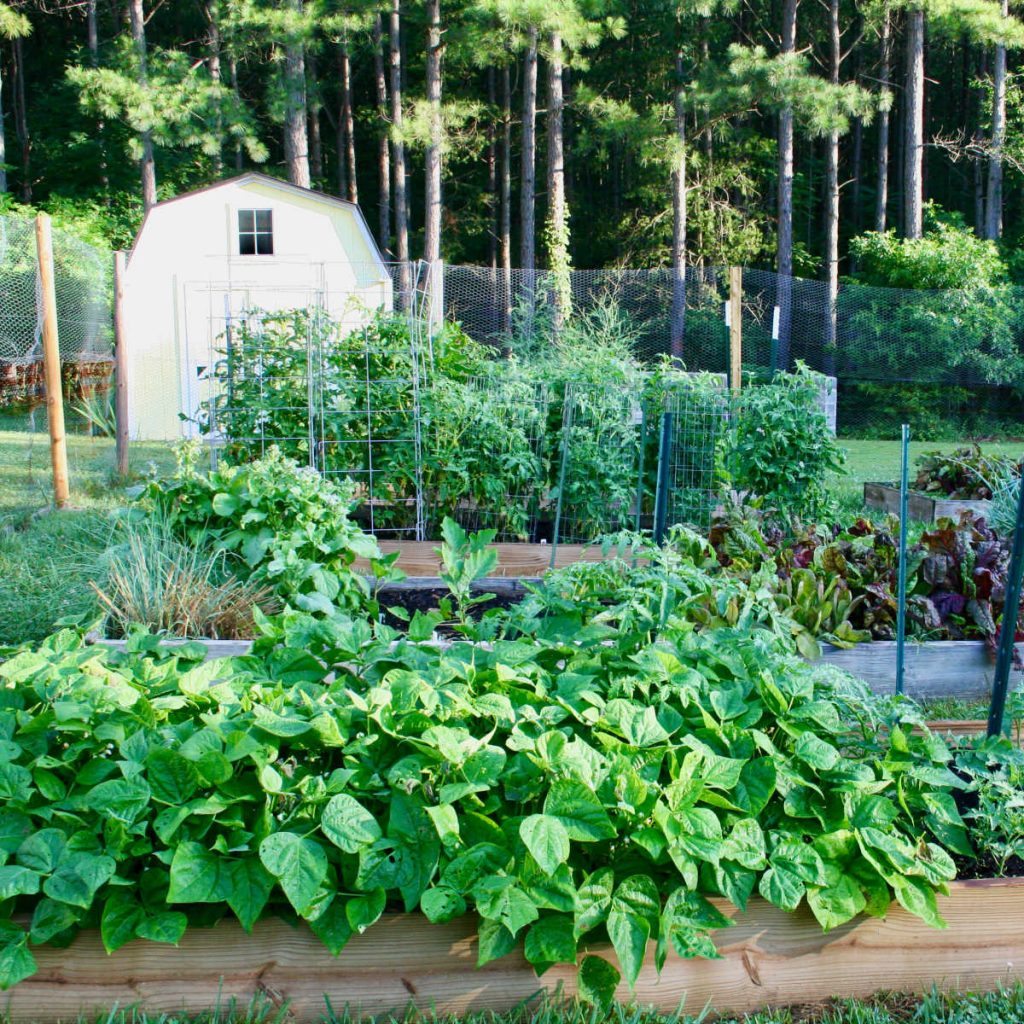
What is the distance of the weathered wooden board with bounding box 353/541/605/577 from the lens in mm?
5785

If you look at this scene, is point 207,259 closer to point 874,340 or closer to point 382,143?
point 874,340

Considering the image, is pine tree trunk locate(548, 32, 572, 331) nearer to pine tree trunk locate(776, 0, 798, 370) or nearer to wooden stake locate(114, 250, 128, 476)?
pine tree trunk locate(776, 0, 798, 370)

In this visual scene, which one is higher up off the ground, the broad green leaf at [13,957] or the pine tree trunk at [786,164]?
the pine tree trunk at [786,164]

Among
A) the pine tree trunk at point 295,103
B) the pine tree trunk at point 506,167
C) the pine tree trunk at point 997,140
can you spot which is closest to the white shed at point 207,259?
the pine tree trunk at point 295,103

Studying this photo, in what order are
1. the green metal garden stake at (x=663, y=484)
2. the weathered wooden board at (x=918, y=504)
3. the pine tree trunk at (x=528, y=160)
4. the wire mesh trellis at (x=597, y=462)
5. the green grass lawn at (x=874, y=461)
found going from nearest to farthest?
the green metal garden stake at (x=663, y=484), the wire mesh trellis at (x=597, y=462), the weathered wooden board at (x=918, y=504), the green grass lawn at (x=874, y=461), the pine tree trunk at (x=528, y=160)

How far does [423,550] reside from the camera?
593 centimetres

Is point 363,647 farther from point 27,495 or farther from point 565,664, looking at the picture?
point 27,495

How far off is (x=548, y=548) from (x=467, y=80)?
23.3 metres

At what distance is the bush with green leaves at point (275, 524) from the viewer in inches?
165

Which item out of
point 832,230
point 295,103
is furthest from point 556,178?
point 832,230

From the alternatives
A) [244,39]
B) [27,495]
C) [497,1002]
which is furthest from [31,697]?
[244,39]

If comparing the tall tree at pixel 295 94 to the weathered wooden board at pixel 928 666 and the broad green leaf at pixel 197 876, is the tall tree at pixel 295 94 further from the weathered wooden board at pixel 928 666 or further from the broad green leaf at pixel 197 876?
the broad green leaf at pixel 197 876

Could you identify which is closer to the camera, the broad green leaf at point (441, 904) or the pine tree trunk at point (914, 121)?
the broad green leaf at point (441, 904)

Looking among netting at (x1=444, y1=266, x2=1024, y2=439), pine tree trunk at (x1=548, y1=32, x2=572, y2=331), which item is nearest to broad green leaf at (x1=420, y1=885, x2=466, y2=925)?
netting at (x1=444, y1=266, x2=1024, y2=439)
